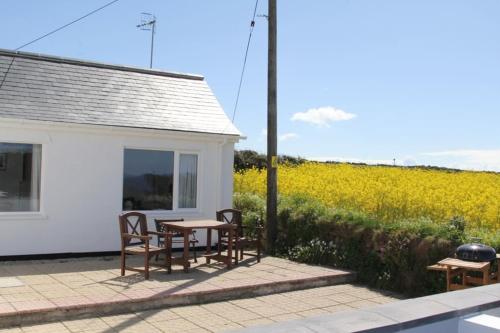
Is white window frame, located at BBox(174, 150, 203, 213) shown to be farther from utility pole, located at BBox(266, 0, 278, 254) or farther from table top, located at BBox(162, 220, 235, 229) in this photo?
table top, located at BBox(162, 220, 235, 229)

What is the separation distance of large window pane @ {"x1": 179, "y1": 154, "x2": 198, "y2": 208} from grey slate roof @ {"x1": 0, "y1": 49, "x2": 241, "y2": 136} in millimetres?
728

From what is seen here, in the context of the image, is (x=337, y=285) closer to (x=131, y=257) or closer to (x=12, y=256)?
(x=131, y=257)

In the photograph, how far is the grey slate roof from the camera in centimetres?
1026

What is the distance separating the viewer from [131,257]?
1080 centimetres

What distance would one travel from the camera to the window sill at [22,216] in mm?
9611

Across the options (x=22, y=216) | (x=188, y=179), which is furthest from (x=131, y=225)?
(x=188, y=179)

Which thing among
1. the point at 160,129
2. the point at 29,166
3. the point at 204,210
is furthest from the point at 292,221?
the point at 29,166

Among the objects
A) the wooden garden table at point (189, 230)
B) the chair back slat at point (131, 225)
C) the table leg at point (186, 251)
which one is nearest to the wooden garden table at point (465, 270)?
the wooden garden table at point (189, 230)

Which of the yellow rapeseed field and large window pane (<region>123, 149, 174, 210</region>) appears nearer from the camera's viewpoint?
the yellow rapeseed field

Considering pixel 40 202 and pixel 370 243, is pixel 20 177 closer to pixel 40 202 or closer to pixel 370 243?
pixel 40 202

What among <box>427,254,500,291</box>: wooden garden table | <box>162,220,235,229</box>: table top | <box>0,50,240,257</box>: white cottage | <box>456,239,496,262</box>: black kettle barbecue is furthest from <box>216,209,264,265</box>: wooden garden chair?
<box>456,239,496,262</box>: black kettle barbecue

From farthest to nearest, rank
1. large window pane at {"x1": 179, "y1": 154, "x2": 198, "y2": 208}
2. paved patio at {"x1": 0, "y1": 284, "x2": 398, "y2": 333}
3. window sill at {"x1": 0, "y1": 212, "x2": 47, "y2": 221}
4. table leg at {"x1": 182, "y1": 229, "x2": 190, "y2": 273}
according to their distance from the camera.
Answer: large window pane at {"x1": 179, "y1": 154, "x2": 198, "y2": 208}, window sill at {"x1": 0, "y1": 212, "x2": 47, "y2": 221}, table leg at {"x1": 182, "y1": 229, "x2": 190, "y2": 273}, paved patio at {"x1": 0, "y1": 284, "x2": 398, "y2": 333}

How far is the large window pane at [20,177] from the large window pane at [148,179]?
5.63 ft

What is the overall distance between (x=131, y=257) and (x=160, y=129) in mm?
2633
